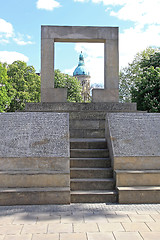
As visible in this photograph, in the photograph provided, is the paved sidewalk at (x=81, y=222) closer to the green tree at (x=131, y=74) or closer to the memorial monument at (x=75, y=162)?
the memorial monument at (x=75, y=162)

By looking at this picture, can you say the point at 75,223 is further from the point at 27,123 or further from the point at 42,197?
the point at 27,123

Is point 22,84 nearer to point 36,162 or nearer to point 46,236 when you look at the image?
point 36,162

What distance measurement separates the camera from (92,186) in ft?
17.1

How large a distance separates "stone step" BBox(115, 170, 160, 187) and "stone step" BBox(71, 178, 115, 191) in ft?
0.72

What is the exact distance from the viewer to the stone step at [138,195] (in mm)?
4867

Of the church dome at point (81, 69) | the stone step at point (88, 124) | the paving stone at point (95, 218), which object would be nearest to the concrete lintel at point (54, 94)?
the stone step at point (88, 124)

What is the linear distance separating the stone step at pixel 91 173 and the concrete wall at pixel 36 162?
0.45 meters

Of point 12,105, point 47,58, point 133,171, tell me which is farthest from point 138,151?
point 12,105

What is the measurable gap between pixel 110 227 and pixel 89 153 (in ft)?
8.12

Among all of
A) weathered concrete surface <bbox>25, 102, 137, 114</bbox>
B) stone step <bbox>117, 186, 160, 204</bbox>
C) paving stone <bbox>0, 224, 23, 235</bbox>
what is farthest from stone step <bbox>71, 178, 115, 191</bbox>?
weathered concrete surface <bbox>25, 102, 137, 114</bbox>

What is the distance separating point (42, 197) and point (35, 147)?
1.12m

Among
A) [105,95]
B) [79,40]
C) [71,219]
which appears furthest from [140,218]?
[79,40]

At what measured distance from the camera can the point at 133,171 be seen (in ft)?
17.0

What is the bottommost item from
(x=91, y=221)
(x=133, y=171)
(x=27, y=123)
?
(x=91, y=221)
